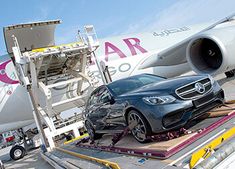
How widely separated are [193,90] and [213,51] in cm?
472

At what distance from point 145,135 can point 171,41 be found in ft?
31.1

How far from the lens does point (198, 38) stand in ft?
26.8

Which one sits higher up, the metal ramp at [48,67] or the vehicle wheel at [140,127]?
the metal ramp at [48,67]

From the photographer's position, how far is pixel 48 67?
963 centimetres

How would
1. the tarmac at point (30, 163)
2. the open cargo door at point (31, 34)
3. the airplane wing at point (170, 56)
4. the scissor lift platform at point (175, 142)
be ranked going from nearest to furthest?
the scissor lift platform at point (175, 142) < the tarmac at point (30, 163) < the open cargo door at point (31, 34) < the airplane wing at point (170, 56)

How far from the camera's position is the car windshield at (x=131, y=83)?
5.27 m

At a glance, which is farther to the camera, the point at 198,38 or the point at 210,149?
the point at 198,38

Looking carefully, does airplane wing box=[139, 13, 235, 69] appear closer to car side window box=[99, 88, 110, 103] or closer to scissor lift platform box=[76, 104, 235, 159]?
car side window box=[99, 88, 110, 103]

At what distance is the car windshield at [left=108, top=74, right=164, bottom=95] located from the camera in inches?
207

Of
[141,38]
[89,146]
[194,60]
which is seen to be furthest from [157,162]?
[141,38]

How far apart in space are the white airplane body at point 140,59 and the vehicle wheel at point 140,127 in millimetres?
4032

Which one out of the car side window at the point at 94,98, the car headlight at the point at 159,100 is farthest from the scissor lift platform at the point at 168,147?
the car side window at the point at 94,98

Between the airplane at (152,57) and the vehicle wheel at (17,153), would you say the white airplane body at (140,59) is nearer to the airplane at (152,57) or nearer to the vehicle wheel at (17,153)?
the airplane at (152,57)

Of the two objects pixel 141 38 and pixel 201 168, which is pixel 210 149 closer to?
pixel 201 168
